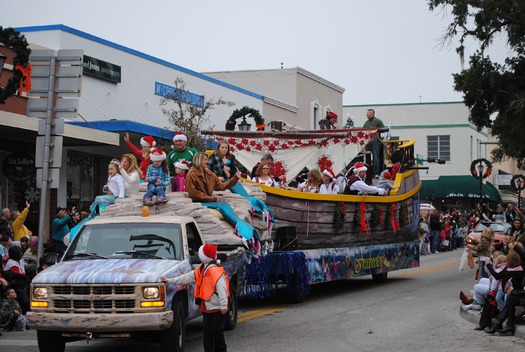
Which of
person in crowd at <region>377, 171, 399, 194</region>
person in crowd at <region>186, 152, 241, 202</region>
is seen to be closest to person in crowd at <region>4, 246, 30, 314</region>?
person in crowd at <region>186, 152, 241, 202</region>

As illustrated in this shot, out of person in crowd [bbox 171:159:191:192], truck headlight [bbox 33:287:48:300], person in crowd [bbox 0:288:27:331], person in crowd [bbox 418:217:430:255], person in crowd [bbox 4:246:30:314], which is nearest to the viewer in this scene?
truck headlight [bbox 33:287:48:300]

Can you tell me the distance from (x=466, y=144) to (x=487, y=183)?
3.66 meters

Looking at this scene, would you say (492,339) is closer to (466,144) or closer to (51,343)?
(51,343)

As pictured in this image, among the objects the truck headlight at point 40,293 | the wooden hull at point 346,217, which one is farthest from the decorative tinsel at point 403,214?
the truck headlight at point 40,293

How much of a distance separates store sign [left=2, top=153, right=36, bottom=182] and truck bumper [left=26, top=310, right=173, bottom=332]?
43.5ft

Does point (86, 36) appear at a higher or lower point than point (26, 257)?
higher

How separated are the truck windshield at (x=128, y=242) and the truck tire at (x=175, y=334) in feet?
2.75

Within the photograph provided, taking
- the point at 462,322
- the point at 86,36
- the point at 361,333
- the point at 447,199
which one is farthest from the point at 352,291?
the point at 447,199

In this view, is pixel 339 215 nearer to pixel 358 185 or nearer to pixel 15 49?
pixel 358 185

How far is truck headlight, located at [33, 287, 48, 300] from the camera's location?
10547 mm

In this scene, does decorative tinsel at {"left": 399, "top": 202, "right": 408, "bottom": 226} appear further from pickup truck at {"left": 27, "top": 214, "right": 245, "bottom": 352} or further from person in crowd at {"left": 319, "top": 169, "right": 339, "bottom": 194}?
pickup truck at {"left": 27, "top": 214, "right": 245, "bottom": 352}

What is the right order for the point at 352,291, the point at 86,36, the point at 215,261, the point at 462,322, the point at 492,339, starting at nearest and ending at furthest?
the point at 215,261 → the point at 492,339 → the point at 462,322 → the point at 352,291 → the point at 86,36

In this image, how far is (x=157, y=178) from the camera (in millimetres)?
13344

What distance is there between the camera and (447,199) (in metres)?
66.6
